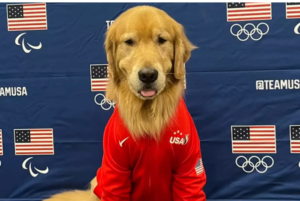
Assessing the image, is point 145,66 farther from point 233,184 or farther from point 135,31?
point 233,184

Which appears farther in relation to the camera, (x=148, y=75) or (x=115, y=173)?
(x=115, y=173)

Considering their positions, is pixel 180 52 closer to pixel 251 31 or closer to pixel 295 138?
pixel 251 31

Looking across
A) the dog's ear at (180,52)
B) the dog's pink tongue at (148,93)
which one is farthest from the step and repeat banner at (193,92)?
the dog's pink tongue at (148,93)

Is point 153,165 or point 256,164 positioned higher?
point 153,165

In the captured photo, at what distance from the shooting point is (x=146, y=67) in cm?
155

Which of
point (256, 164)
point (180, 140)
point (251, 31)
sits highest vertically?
point (251, 31)

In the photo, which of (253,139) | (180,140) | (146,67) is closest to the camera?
(146,67)

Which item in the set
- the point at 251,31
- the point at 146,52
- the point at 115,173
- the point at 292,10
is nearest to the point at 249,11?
the point at 251,31

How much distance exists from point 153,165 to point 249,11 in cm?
130

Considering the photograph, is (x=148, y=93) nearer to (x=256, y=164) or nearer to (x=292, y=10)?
(x=256, y=164)

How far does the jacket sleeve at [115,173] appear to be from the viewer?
5.56ft

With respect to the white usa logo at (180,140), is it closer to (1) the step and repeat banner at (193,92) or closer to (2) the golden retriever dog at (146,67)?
(2) the golden retriever dog at (146,67)

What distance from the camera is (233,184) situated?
2.41 meters

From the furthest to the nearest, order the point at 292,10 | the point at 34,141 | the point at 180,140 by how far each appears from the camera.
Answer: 1. the point at 34,141
2. the point at 292,10
3. the point at 180,140
